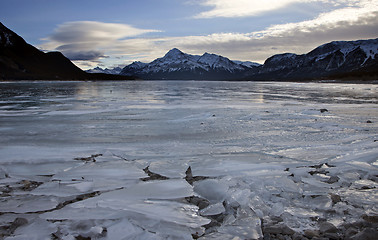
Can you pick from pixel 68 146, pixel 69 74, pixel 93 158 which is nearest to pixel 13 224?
pixel 93 158

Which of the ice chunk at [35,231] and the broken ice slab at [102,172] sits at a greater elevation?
the broken ice slab at [102,172]

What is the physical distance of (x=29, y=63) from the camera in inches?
6639

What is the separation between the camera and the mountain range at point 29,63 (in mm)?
146863

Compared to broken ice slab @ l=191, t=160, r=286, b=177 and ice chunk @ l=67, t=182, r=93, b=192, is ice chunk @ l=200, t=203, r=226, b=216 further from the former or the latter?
ice chunk @ l=67, t=182, r=93, b=192

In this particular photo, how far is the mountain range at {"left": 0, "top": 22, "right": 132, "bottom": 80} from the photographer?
147m

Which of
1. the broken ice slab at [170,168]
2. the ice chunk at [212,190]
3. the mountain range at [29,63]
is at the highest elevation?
the mountain range at [29,63]

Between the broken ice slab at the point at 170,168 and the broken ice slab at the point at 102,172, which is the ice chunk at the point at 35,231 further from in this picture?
the broken ice slab at the point at 170,168

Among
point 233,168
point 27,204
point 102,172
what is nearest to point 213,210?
point 233,168

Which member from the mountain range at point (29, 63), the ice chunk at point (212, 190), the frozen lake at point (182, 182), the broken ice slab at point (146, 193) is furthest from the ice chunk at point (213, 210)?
the mountain range at point (29, 63)

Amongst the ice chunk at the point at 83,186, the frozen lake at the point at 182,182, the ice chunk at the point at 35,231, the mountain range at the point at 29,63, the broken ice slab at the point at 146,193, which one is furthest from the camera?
the mountain range at the point at 29,63

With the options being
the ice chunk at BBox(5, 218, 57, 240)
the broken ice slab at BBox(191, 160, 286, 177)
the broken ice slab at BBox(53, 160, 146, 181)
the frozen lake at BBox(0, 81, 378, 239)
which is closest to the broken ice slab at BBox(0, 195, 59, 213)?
the frozen lake at BBox(0, 81, 378, 239)

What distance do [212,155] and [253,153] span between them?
96 centimetres

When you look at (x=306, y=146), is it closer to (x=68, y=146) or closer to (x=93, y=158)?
(x=93, y=158)

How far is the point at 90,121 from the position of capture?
1016 cm
